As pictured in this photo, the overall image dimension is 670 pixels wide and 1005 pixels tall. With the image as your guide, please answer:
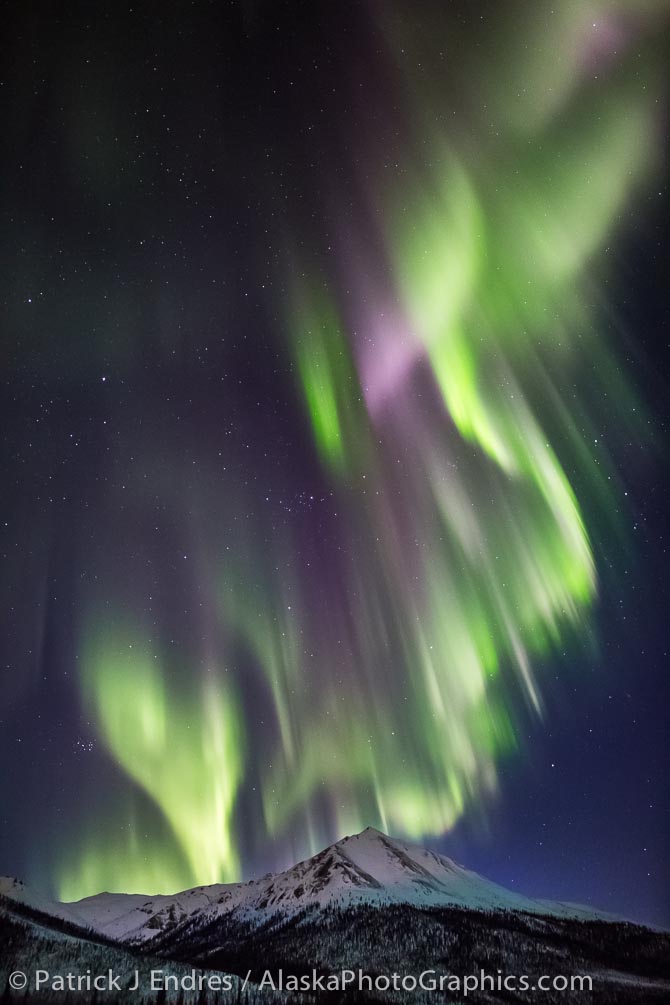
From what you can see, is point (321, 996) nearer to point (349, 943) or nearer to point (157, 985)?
point (157, 985)

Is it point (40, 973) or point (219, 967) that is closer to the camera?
point (40, 973)

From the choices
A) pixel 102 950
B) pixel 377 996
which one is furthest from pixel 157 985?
pixel 377 996

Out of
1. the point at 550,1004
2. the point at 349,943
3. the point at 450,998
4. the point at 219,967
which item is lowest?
the point at 219,967

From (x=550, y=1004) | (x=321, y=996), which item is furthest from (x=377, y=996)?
(x=550, y=1004)

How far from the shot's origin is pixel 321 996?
447ft

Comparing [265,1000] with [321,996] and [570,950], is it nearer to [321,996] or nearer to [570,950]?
[321,996]

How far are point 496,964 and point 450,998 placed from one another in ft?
117

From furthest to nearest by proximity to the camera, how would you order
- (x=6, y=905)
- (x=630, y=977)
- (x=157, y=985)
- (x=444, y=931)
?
1. (x=444, y=931)
2. (x=6, y=905)
3. (x=630, y=977)
4. (x=157, y=985)

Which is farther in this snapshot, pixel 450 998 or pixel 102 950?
pixel 102 950

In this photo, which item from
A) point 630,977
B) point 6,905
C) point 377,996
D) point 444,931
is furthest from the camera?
point 444,931

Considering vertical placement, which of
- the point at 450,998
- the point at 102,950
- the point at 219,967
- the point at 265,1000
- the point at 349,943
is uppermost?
the point at 450,998

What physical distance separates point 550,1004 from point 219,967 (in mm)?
110234

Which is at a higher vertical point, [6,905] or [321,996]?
[321,996]

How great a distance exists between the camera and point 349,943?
7441 inches
